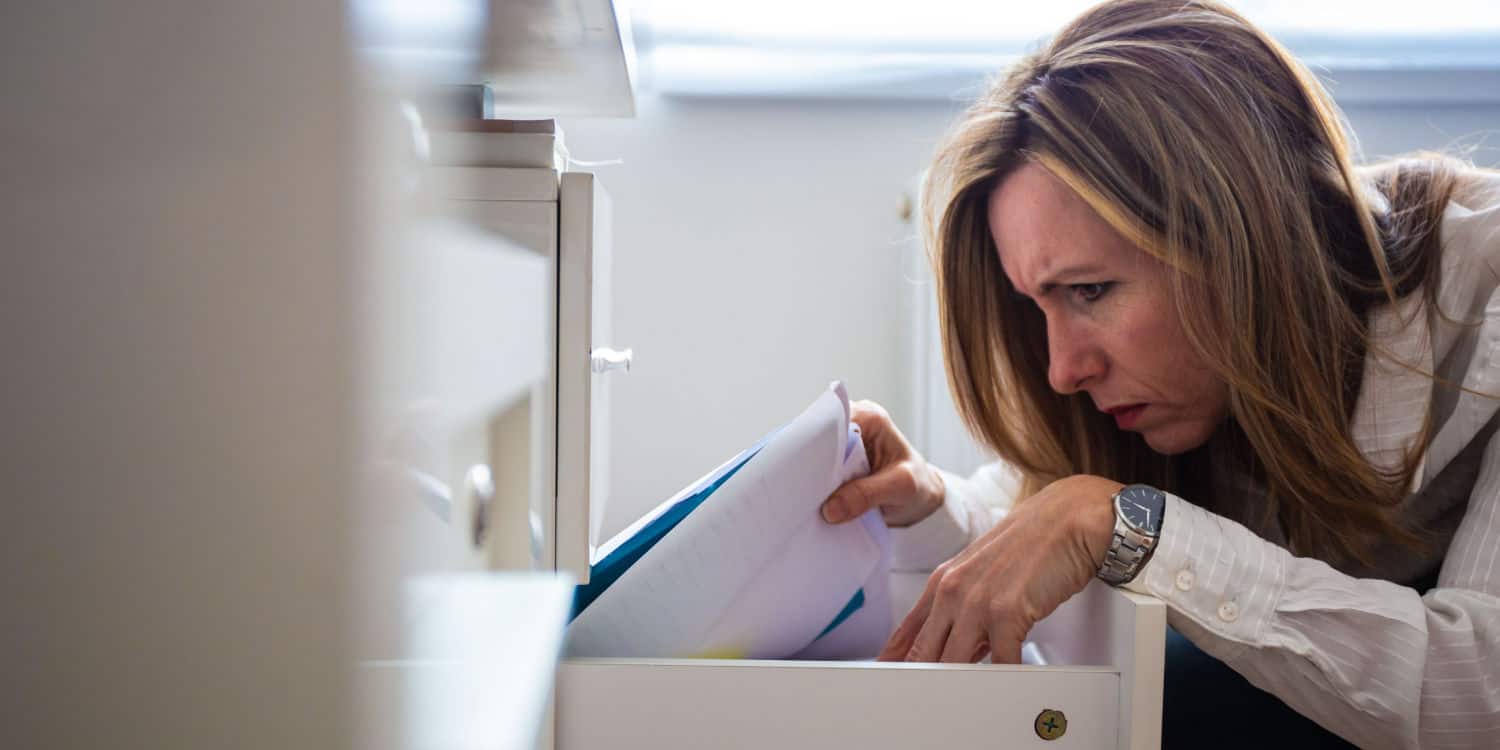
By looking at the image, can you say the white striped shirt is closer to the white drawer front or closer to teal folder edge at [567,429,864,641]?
the white drawer front

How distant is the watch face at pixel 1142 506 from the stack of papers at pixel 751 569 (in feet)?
0.68

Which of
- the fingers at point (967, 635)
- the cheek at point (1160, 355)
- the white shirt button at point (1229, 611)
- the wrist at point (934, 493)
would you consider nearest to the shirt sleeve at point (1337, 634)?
the white shirt button at point (1229, 611)

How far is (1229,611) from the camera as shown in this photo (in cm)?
68

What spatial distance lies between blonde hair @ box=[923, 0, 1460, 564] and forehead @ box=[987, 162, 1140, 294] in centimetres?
2

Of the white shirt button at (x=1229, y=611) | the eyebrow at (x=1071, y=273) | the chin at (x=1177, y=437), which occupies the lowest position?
the white shirt button at (x=1229, y=611)

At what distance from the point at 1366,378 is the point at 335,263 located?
0.83 metres

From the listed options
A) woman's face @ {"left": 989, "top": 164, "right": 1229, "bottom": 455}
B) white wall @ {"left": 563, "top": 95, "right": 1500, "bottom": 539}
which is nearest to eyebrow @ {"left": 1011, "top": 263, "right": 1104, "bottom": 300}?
woman's face @ {"left": 989, "top": 164, "right": 1229, "bottom": 455}

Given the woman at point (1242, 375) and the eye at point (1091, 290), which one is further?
the eye at point (1091, 290)

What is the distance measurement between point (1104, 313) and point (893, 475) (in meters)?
0.23

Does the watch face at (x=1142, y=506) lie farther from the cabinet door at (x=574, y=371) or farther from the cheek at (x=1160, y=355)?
the cabinet door at (x=574, y=371)

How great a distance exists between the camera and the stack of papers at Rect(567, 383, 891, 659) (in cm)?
67

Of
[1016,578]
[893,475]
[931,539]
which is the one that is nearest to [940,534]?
[931,539]

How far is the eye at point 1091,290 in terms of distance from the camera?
0.88m

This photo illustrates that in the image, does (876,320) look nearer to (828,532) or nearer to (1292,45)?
(1292,45)
